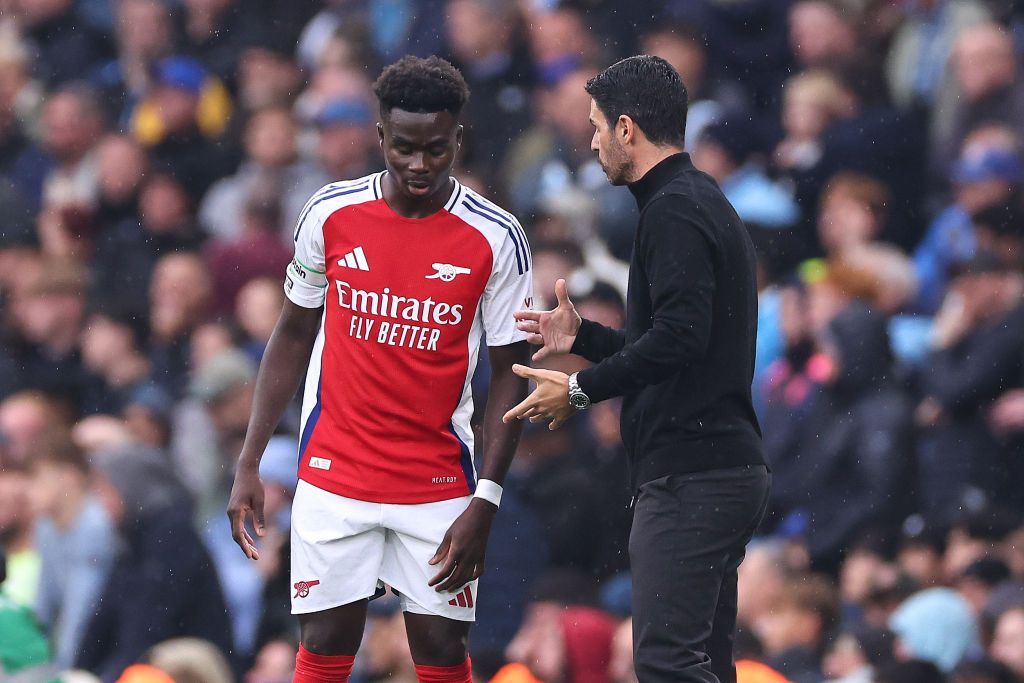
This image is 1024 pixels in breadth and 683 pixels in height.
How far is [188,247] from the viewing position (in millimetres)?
9578

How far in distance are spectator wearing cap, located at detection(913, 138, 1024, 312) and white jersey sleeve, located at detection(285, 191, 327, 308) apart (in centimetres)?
331

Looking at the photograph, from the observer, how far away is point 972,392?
22.9ft

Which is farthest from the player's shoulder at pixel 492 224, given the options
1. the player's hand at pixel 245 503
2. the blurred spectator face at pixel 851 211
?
the blurred spectator face at pixel 851 211

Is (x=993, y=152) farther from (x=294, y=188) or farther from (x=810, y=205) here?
(x=294, y=188)

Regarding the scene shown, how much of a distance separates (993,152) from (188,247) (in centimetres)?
447

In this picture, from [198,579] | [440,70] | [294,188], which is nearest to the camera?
[440,70]

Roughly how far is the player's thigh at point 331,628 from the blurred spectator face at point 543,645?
2065mm

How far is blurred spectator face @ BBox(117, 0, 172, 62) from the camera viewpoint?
10.6 m

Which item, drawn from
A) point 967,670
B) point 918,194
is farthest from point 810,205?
point 967,670

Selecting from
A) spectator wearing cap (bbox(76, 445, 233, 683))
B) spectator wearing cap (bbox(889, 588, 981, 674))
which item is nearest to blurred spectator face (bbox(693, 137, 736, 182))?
spectator wearing cap (bbox(889, 588, 981, 674))

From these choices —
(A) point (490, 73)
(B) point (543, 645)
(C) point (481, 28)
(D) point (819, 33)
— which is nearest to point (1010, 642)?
(B) point (543, 645)

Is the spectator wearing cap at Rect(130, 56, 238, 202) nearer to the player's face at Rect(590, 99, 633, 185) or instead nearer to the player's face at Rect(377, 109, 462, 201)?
the player's face at Rect(377, 109, 462, 201)

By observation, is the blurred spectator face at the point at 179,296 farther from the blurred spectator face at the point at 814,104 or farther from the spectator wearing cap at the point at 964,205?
the spectator wearing cap at the point at 964,205

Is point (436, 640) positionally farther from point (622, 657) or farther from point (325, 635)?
point (622, 657)
